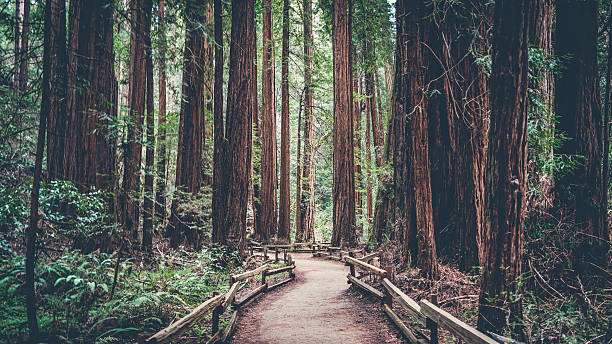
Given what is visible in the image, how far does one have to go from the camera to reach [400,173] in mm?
11031

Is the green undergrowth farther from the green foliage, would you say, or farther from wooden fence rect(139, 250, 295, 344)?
the green foliage

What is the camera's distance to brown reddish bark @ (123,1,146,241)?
6121mm

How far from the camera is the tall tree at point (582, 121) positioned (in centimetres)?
639

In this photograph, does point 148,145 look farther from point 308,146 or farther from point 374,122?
point 374,122

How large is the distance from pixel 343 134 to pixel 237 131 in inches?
305

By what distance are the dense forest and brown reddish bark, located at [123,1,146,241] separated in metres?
0.10

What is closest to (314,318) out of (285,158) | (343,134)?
(343,134)

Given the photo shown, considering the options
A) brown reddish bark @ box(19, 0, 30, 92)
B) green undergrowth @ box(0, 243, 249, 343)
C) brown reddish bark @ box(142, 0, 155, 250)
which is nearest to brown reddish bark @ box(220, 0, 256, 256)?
brown reddish bark @ box(142, 0, 155, 250)

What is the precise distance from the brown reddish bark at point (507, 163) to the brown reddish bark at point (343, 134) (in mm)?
12433

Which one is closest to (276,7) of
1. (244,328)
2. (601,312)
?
(244,328)

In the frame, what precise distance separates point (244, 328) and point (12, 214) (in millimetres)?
4031

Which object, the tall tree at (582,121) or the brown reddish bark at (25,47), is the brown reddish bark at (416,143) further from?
the brown reddish bark at (25,47)

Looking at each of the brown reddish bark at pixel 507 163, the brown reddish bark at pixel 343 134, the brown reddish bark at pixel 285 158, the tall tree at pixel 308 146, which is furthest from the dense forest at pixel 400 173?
the tall tree at pixel 308 146

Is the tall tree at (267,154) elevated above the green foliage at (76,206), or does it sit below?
above
